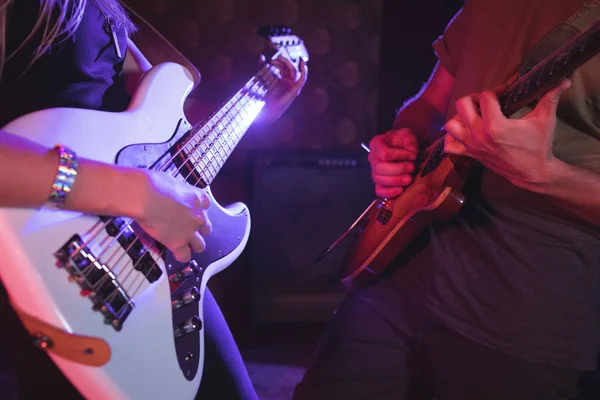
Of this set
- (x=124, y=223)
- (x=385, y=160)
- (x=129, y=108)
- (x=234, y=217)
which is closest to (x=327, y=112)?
Answer: (x=385, y=160)

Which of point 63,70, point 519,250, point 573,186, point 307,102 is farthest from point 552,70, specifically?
point 307,102

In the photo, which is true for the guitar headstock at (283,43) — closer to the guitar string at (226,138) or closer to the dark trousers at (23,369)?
the guitar string at (226,138)

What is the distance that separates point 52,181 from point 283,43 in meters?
1.33

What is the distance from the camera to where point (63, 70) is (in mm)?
947

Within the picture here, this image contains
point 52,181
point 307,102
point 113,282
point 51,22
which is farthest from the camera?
point 307,102

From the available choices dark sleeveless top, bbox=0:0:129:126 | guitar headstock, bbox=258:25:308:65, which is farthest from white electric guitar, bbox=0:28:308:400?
guitar headstock, bbox=258:25:308:65

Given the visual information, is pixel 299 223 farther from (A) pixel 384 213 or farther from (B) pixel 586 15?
(B) pixel 586 15

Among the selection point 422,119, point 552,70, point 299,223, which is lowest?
point 299,223

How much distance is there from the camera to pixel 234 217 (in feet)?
4.03

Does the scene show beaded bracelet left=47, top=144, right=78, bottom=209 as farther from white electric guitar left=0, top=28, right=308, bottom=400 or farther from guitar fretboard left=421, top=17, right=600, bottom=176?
guitar fretboard left=421, top=17, right=600, bottom=176

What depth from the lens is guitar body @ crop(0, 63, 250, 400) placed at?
68cm

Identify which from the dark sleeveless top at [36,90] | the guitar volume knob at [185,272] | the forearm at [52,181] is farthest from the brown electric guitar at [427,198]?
the dark sleeveless top at [36,90]

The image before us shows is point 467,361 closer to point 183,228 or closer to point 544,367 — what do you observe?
point 544,367

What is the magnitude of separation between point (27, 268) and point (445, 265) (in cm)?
96
